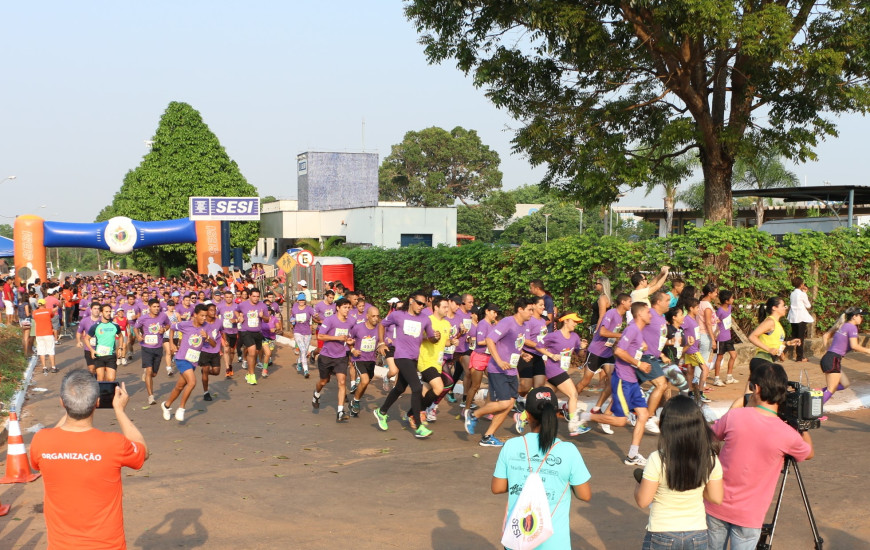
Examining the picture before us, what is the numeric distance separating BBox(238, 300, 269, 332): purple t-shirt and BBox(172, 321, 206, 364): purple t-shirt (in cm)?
300

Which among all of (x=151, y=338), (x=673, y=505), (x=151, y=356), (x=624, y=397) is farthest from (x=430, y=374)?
(x=673, y=505)

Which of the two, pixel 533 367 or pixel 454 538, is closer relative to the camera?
pixel 454 538

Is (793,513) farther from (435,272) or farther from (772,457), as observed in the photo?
(435,272)

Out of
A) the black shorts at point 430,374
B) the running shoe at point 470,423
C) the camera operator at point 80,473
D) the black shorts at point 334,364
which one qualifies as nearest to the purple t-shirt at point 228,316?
the black shorts at point 334,364

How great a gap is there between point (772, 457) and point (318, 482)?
5.20 metres

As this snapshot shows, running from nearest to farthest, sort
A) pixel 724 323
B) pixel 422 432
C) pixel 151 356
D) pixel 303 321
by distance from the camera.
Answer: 1. pixel 422 432
2. pixel 724 323
3. pixel 151 356
4. pixel 303 321

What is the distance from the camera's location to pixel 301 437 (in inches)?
424

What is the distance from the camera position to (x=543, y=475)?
14.0 feet

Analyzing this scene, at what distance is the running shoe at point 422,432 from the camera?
34.4 ft

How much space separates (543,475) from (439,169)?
77698 mm

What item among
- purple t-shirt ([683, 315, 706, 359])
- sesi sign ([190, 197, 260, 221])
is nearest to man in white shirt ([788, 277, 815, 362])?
purple t-shirt ([683, 315, 706, 359])

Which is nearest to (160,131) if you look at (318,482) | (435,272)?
(435,272)

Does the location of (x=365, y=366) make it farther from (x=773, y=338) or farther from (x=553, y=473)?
(x=553, y=473)

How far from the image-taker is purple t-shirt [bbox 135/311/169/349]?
45.3 ft
